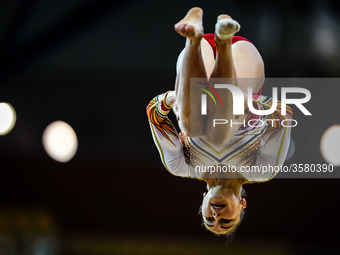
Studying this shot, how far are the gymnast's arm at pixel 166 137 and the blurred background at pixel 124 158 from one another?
10.0 feet

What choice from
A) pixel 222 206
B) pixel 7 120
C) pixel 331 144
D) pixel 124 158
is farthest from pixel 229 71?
pixel 7 120

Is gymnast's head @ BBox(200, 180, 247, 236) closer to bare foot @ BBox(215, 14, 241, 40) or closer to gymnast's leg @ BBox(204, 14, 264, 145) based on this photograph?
gymnast's leg @ BBox(204, 14, 264, 145)

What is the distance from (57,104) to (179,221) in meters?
2.05

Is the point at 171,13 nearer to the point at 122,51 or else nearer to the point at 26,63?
the point at 122,51

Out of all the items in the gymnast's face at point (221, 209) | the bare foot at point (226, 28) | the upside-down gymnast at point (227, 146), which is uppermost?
the bare foot at point (226, 28)

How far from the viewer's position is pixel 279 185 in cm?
691

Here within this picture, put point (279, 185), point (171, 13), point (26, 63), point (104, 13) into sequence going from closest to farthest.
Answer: point (104, 13), point (26, 63), point (171, 13), point (279, 185)

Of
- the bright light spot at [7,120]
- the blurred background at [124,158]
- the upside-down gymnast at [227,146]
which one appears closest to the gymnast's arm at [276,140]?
the upside-down gymnast at [227,146]

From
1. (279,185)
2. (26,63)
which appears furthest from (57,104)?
(279,185)

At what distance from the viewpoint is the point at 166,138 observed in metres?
3.37

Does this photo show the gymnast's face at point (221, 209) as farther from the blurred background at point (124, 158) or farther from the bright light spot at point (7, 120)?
the bright light spot at point (7, 120)

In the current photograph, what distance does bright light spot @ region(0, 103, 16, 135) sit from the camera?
7.14m

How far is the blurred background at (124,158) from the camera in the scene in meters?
6.44

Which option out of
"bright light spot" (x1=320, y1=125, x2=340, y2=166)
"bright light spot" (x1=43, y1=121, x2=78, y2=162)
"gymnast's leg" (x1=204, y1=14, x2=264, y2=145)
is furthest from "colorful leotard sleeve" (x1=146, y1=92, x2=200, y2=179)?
"bright light spot" (x1=43, y1=121, x2=78, y2=162)
